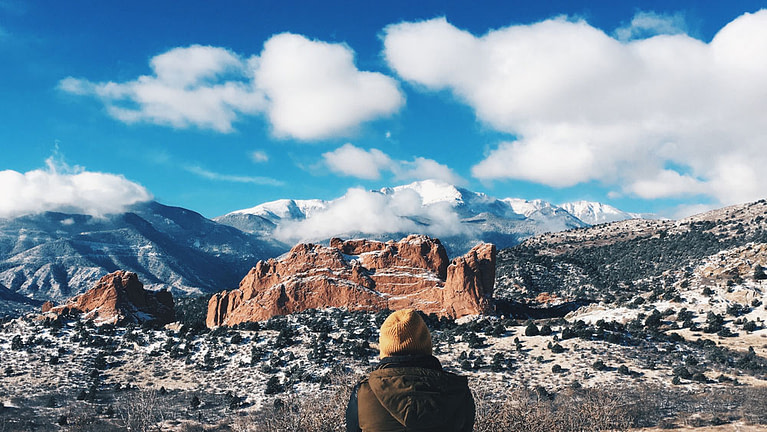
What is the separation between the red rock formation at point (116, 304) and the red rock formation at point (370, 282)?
10090 mm

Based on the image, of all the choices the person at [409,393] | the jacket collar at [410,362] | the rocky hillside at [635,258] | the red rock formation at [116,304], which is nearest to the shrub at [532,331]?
the rocky hillside at [635,258]

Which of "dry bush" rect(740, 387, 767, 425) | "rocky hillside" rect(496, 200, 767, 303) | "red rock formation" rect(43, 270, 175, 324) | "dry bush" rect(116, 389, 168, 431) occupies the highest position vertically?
"rocky hillside" rect(496, 200, 767, 303)

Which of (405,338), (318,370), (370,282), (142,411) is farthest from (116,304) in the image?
(405,338)

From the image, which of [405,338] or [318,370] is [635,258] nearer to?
[318,370]

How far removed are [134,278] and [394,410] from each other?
6842 centimetres

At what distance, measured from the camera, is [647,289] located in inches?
2862

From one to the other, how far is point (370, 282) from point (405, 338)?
60847mm

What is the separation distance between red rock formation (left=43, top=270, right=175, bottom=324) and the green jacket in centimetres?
6296

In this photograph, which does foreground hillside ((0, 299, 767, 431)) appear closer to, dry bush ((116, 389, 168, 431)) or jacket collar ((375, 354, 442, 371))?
dry bush ((116, 389, 168, 431))

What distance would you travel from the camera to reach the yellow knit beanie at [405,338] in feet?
13.6

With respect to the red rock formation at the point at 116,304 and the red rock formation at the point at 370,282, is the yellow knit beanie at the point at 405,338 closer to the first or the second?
the red rock formation at the point at 370,282

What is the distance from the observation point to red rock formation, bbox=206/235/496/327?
197ft

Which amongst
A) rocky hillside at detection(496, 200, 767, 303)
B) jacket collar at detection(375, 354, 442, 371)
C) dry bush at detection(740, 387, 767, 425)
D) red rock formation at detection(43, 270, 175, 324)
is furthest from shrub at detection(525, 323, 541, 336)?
red rock formation at detection(43, 270, 175, 324)

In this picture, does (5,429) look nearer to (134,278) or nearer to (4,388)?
(4,388)
